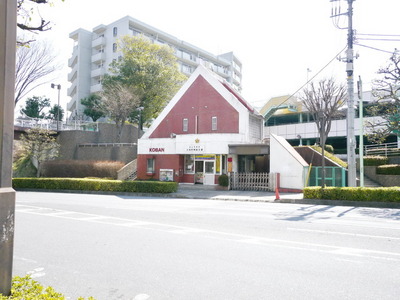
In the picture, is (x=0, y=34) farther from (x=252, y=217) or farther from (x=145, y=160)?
(x=145, y=160)

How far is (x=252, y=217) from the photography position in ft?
37.2

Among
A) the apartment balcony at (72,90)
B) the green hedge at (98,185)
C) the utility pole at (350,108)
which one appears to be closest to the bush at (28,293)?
the utility pole at (350,108)

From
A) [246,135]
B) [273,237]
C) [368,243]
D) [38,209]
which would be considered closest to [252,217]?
[273,237]

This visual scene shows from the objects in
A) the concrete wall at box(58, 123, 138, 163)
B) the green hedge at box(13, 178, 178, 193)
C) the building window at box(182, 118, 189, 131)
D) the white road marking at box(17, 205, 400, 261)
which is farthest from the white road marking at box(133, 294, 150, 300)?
the concrete wall at box(58, 123, 138, 163)

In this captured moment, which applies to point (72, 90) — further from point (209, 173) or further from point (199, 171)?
point (209, 173)

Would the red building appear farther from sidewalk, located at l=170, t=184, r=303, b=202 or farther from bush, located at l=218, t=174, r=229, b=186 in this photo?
sidewalk, located at l=170, t=184, r=303, b=202

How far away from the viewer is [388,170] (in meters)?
23.4

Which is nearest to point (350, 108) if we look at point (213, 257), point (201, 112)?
point (213, 257)

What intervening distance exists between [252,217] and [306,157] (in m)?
17.3

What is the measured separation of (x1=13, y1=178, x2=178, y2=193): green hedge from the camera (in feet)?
73.2

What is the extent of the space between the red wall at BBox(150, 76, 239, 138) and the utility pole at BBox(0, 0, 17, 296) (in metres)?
24.1

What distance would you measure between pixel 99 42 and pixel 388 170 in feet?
156

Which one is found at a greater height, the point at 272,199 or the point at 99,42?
the point at 99,42

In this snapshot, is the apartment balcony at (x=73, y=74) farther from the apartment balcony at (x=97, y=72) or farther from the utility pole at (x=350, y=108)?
the utility pole at (x=350, y=108)
